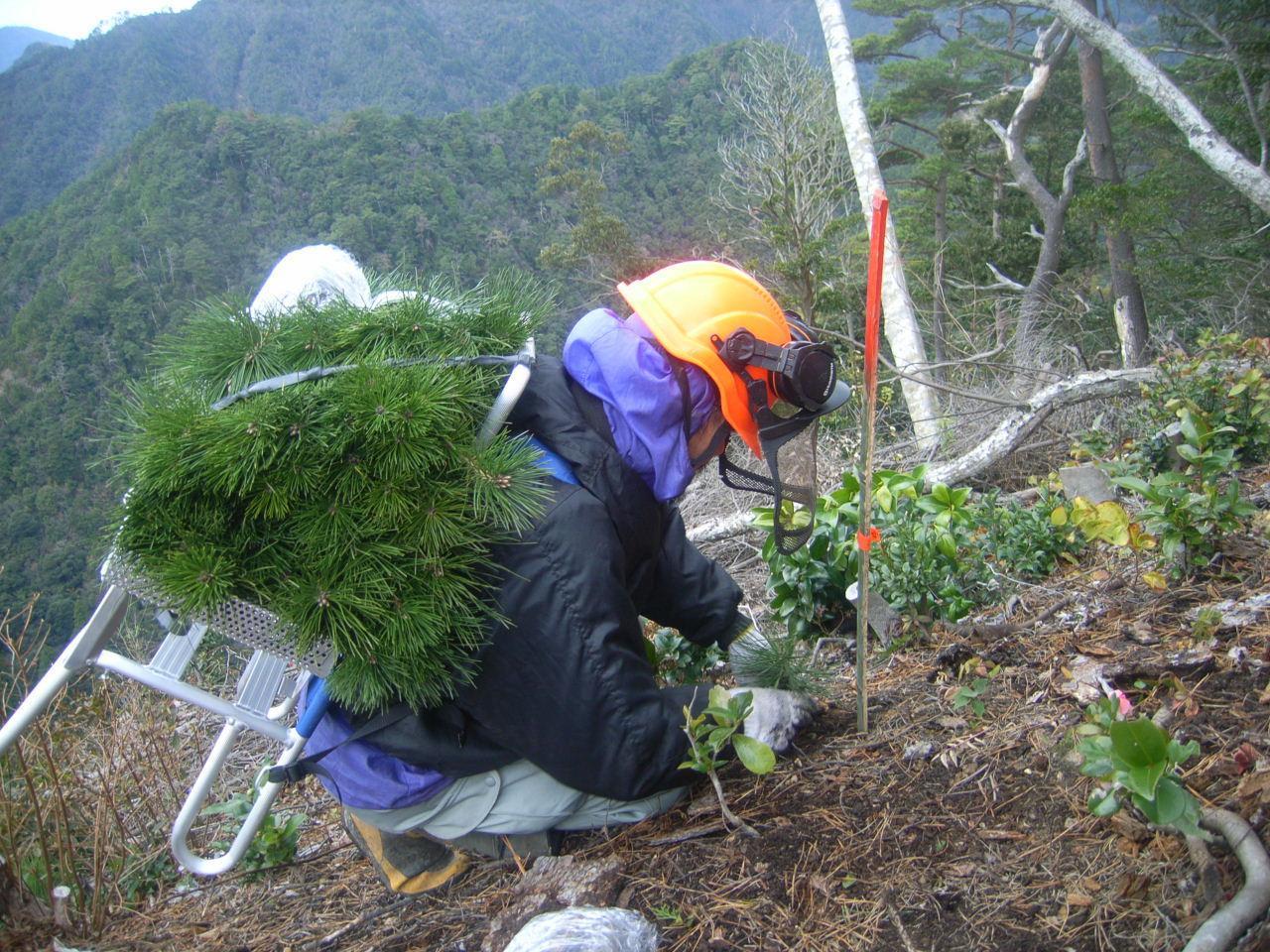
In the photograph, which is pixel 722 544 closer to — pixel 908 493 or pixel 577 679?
pixel 908 493

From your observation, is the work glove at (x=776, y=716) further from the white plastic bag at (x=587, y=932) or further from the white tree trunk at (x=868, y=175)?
the white tree trunk at (x=868, y=175)

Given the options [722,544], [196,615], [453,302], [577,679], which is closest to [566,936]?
[577,679]

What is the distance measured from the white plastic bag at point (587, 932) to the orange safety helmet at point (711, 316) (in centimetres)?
110

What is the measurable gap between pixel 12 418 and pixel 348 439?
24224 mm

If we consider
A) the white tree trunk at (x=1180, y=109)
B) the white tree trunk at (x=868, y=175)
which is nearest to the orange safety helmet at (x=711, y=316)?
the white tree trunk at (x=1180, y=109)

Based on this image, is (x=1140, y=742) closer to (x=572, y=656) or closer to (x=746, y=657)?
(x=572, y=656)

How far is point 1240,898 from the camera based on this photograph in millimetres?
1313

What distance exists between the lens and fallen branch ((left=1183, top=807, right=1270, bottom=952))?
4.16ft

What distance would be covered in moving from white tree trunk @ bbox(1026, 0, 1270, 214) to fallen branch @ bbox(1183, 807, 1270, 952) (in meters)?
7.51

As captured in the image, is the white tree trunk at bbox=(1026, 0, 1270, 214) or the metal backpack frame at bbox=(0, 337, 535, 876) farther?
the white tree trunk at bbox=(1026, 0, 1270, 214)

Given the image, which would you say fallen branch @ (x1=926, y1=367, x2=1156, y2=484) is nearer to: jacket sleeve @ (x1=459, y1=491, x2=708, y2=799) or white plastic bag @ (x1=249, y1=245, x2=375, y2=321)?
jacket sleeve @ (x1=459, y1=491, x2=708, y2=799)

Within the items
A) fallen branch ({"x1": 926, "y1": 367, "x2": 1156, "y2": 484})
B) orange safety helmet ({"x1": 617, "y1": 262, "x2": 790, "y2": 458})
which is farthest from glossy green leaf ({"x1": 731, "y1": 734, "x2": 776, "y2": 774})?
fallen branch ({"x1": 926, "y1": 367, "x2": 1156, "y2": 484})

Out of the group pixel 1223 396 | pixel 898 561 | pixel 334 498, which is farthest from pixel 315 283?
pixel 1223 396

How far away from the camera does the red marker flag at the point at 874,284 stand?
75.9 inches
